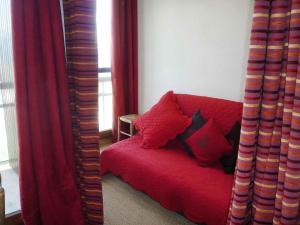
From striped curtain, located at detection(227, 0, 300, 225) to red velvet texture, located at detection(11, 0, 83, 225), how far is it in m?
1.02

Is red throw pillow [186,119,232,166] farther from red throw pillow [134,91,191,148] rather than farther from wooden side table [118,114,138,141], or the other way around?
wooden side table [118,114,138,141]

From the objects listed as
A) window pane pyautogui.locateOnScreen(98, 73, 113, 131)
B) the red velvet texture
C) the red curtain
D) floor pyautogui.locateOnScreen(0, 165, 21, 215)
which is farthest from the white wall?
floor pyautogui.locateOnScreen(0, 165, 21, 215)

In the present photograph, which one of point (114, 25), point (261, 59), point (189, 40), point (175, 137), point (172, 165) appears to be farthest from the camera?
point (114, 25)

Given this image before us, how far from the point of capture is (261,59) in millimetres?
1035

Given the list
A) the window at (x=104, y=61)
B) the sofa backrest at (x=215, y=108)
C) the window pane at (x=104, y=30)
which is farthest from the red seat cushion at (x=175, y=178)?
the window pane at (x=104, y=30)

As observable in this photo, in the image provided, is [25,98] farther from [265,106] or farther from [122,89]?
[122,89]

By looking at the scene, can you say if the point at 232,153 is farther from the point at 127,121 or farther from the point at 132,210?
the point at 127,121

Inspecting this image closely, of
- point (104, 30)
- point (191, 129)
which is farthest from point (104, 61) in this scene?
point (191, 129)

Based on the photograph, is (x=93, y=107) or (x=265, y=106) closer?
(x=265, y=106)

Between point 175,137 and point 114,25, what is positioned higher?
point 114,25

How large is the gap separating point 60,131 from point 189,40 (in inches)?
78.7

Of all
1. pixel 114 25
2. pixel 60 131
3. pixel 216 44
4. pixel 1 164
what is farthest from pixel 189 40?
pixel 1 164

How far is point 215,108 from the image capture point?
248 centimetres

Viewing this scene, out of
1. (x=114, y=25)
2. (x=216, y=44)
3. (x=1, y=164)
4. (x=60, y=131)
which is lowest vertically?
(x=1, y=164)
